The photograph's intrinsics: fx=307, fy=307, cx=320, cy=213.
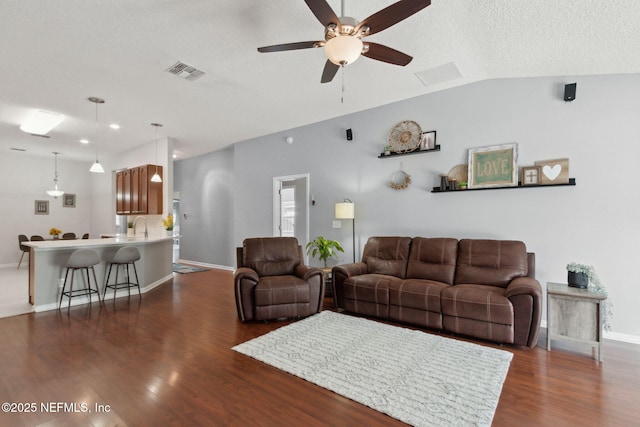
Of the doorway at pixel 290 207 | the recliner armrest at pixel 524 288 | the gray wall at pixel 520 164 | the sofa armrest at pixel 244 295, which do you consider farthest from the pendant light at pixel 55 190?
the recliner armrest at pixel 524 288

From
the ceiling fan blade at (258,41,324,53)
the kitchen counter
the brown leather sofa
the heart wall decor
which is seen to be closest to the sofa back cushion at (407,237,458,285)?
the brown leather sofa

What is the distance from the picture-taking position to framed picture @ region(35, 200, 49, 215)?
27.0 feet

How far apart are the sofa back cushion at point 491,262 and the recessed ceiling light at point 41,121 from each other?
6.44 m

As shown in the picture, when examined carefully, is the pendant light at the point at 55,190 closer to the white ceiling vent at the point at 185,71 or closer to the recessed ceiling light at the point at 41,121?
the recessed ceiling light at the point at 41,121

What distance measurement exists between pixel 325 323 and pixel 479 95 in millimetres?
3457

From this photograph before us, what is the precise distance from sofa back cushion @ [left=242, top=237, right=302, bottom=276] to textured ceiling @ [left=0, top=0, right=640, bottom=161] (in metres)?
2.08

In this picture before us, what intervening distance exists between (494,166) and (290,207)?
3661 millimetres

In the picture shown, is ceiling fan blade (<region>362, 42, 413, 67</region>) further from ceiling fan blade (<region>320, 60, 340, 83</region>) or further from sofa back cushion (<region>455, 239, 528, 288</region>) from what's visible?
sofa back cushion (<region>455, 239, 528, 288</region>)

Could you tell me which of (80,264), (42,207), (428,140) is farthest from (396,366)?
(42,207)

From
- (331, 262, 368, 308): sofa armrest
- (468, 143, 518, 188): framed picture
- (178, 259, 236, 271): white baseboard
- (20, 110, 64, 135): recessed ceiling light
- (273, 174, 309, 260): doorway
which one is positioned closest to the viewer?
(468, 143, 518, 188): framed picture

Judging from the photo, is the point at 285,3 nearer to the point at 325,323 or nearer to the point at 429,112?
the point at 429,112

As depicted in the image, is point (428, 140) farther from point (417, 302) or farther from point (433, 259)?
point (417, 302)

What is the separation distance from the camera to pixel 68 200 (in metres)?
8.77

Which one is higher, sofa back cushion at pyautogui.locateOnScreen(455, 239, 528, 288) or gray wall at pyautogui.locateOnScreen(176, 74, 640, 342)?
gray wall at pyautogui.locateOnScreen(176, 74, 640, 342)
